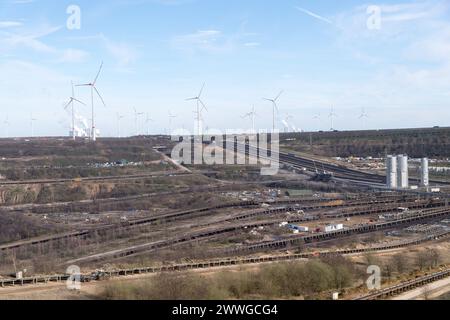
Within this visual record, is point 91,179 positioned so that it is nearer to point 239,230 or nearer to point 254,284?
point 239,230

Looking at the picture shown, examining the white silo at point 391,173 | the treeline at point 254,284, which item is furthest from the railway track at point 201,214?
the treeline at point 254,284

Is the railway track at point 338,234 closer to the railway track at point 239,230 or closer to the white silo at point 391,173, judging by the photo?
the railway track at point 239,230

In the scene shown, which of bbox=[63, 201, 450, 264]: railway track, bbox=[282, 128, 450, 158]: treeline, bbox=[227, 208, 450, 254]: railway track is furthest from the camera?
bbox=[282, 128, 450, 158]: treeline

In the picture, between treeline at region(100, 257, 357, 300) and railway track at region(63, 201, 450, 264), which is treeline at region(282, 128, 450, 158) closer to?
railway track at region(63, 201, 450, 264)


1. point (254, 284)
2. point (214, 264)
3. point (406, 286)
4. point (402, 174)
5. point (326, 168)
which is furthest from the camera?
point (326, 168)

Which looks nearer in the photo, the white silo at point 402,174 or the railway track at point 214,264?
the railway track at point 214,264

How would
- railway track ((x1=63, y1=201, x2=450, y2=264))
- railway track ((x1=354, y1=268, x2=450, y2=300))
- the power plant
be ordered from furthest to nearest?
1. the power plant
2. railway track ((x1=63, y1=201, x2=450, y2=264))
3. railway track ((x1=354, y1=268, x2=450, y2=300))

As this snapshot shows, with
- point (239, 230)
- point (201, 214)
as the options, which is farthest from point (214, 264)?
point (201, 214)

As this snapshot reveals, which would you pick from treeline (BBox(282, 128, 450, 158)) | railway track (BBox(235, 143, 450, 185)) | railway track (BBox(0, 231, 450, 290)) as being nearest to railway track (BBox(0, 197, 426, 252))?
railway track (BBox(0, 231, 450, 290))
